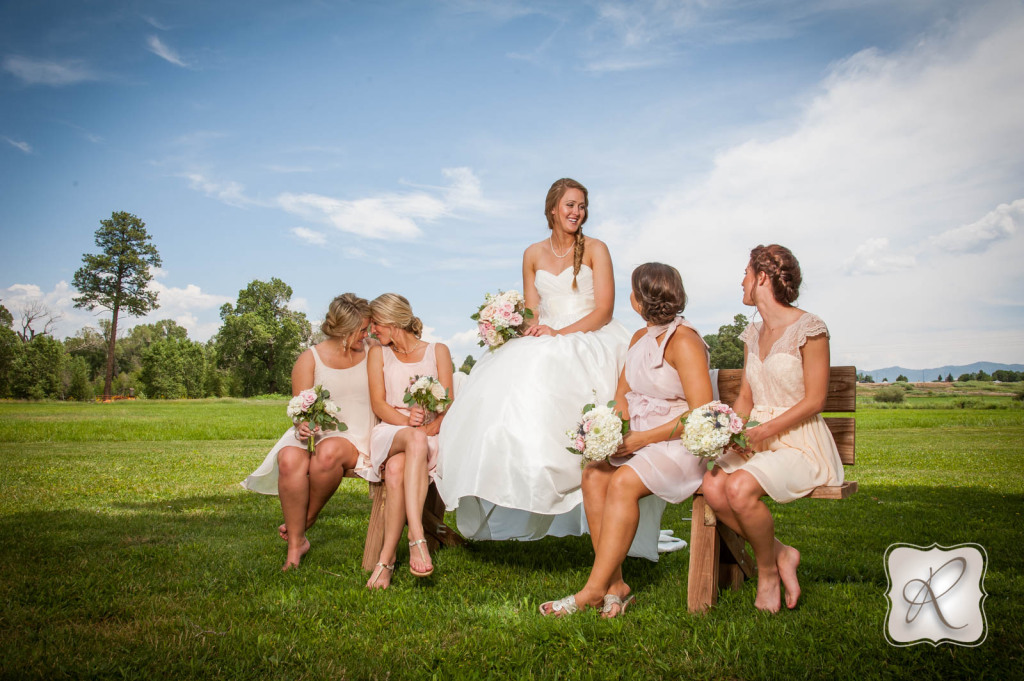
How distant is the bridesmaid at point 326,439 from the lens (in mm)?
5121

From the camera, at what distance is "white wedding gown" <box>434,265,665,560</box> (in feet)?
14.0

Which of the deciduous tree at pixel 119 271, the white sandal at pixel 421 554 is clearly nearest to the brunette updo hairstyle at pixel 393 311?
the white sandal at pixel 421 554

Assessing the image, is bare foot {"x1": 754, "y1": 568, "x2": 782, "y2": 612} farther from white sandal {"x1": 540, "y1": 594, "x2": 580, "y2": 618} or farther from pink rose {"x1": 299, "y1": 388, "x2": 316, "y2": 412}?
pink rose {"x1": 299, "y1": 388, "x2": 316, "y2": 412}

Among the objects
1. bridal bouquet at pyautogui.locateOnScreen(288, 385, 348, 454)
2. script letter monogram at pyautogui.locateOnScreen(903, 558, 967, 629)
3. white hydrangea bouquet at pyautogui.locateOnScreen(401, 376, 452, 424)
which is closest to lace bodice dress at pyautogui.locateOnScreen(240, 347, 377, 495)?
bridal bouquet at pyautogui.locateOnScreen(288, 385, 348, 454)

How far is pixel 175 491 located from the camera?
9469 mm

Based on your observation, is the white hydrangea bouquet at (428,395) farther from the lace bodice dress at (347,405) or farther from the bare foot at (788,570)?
the bare foot at (788,570)

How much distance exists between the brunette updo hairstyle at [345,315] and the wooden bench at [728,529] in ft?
9.18

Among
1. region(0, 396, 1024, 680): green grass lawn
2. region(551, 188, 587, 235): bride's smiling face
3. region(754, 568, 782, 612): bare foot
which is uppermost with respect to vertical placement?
region(551, 188, 587, 235): bride's smiling face

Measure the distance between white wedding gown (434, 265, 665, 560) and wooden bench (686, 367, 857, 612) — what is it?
0.75m

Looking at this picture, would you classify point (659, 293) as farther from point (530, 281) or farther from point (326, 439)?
point (326, 439)

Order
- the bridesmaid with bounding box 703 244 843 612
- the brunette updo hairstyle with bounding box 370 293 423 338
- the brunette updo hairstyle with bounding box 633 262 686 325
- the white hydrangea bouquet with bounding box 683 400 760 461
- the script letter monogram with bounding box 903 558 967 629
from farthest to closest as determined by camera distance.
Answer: the brunette updo hairstyle with bounding box 370 293 423 338 < the brunette updo hairstyle with bounding box 633 262 686 325 < the bridesmaid with bounding box 703 244 843 612 < the white hydrangea bouquet with bounding box 683 400 760 461 < the script letter monogram with bounding box 903 558 967 629

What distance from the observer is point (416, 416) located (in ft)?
16.6

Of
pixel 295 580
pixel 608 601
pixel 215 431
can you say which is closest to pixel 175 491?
pixel 295 580

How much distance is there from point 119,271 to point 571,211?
177 feet
